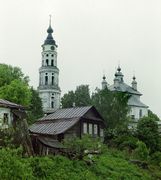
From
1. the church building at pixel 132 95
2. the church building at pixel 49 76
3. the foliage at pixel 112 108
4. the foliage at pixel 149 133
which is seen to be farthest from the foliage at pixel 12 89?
the church building at pixel 49 76

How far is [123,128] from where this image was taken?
5619 cm

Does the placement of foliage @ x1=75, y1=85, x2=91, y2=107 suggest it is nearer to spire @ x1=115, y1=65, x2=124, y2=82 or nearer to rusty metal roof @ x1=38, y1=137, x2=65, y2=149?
spire @ x1=115, y1=65, x2=124, y2=82

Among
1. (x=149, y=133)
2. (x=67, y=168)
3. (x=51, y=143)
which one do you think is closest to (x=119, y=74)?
(x=149, y=133)

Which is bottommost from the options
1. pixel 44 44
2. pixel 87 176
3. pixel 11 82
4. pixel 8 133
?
pixel 87 176

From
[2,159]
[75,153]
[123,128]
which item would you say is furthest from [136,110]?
[2,159]

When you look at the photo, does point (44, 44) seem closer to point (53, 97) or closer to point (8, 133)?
point (53, 97)

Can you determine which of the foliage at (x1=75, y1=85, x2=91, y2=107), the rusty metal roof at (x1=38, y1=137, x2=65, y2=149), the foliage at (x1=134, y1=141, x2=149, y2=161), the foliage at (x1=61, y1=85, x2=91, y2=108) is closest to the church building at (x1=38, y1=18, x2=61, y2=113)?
the foliage at (x1=75, y1=85, x2=91, y2=107)

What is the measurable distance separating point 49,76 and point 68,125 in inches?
1812

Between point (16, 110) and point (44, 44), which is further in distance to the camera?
point (44, 44)

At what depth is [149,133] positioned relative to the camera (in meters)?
55.7

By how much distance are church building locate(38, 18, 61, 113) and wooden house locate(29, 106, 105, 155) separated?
4110 centimetres

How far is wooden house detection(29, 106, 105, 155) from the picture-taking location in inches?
1839

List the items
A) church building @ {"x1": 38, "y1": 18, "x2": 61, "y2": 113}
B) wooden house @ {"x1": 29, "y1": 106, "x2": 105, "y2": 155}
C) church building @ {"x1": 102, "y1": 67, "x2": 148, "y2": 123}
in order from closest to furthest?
wooden house @ {"x1": 29, "y1": 106, "x2": 105, "y2": 155} → church building @ {"x1": 102, "y1": 67, "x2": 148, "y2": 123} → church building @ {"x1": 38, "y1": 18, "x2": 61, "y2": 113}

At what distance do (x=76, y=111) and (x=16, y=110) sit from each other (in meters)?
13.3
